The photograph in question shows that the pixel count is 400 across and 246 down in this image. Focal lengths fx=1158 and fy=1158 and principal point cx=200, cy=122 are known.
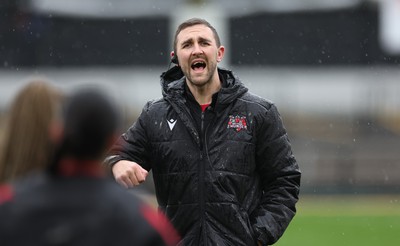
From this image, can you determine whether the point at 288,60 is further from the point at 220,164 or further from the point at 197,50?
the point at 220,164

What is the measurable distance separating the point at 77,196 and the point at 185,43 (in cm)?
275

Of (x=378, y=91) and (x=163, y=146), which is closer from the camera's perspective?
(x=163, y=146)

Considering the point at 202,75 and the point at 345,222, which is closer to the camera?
the point at 202,75

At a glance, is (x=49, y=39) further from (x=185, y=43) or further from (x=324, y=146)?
(x=185, y=43)

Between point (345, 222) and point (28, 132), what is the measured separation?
16.8 metres

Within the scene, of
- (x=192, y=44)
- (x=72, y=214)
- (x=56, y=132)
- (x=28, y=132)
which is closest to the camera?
(x=72, y=214)

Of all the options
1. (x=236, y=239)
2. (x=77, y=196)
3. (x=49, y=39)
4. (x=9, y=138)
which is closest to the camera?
(x=77, y=196)

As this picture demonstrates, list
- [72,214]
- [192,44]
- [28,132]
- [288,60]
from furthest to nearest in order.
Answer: [288,60] < [192,44] < [28,132] < [72,214]

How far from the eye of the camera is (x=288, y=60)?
28281 millimetres

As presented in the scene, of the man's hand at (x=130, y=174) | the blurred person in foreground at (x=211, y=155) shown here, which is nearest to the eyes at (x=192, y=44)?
the blurred person in foreground at (x=211, y=155)

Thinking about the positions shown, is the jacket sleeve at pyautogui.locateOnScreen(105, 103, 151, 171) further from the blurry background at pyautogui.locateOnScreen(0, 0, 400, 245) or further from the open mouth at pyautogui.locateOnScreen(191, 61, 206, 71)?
the blurry background at pyautogui.locateOnScreen(0, 0, 400, 245)

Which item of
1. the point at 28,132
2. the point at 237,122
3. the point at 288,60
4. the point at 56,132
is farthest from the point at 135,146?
the point at 288,60

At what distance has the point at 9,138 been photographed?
3498 millimetres

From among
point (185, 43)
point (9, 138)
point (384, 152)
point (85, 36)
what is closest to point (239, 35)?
point (85, 36)
